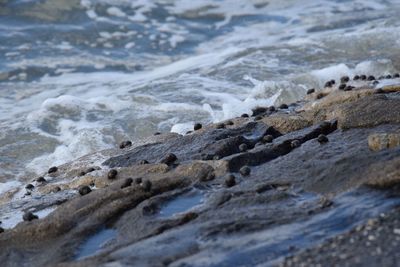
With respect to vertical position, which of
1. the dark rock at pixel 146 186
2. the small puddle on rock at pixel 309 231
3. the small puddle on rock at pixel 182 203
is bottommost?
the small puddle on rock at pixel 309 231

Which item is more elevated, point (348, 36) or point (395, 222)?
point (348, 36)

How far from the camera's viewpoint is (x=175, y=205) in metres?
5.88

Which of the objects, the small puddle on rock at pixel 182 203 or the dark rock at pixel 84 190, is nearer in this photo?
the small puddle on rock at pixel 182 203

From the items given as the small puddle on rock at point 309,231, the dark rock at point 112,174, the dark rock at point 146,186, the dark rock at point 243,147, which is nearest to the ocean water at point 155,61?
the dark rock at point 112,174

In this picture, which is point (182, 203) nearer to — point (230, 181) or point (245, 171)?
point (230, 181)

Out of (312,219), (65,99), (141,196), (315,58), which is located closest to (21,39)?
(65,99)

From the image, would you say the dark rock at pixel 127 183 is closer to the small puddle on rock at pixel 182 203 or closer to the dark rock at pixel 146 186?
the dark rock at pixel 146 186

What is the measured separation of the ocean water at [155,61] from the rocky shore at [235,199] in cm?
361

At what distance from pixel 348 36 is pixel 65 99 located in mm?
7559

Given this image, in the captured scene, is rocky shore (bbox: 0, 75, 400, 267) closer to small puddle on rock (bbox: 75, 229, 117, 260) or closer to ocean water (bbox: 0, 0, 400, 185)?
small puddle on rock (bbox: 75, 229, 117, 260)

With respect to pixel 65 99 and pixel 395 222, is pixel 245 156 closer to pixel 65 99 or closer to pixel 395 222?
pixel 395 222

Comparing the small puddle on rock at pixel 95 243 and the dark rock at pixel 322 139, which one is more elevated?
the dark rock at pixel 322 139

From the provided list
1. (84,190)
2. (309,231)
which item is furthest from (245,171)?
(309,231)

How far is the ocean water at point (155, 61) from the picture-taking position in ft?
42.3
